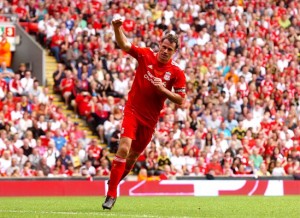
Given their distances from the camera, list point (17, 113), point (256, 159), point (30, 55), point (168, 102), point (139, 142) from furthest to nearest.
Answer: point (30, 55) < point (168, 102) < point (256, 159) < point (17, 113) < point (139, 142)

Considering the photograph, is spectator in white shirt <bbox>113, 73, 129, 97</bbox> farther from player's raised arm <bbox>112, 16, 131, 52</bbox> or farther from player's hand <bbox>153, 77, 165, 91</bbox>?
player's hand <bbox>153, 77, 165, 91</bbox>

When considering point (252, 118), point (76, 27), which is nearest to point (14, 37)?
point (76, 27)

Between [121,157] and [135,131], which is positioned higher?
[135,131]

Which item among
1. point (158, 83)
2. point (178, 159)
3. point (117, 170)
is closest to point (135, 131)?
point (117, 170)

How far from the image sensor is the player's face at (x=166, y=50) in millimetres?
13906

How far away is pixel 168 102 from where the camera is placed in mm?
28281

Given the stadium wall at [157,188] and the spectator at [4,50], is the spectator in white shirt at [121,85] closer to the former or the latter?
the spectator at [4,50]

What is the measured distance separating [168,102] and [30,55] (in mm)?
4184

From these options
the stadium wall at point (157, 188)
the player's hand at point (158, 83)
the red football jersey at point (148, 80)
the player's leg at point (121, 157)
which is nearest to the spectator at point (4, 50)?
the stadium wall at point (157, 188)

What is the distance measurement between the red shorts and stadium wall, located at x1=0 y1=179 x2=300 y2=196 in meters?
7.55

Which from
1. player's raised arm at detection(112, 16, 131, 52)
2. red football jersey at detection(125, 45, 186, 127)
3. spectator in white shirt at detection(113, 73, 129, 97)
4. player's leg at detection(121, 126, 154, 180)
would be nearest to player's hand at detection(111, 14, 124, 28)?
player's raised arm at detection(112, 16, 131, 52)

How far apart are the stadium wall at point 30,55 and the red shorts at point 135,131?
13799mm

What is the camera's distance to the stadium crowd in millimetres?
24969

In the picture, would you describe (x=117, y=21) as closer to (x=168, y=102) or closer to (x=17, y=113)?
(x=17, y=113)
